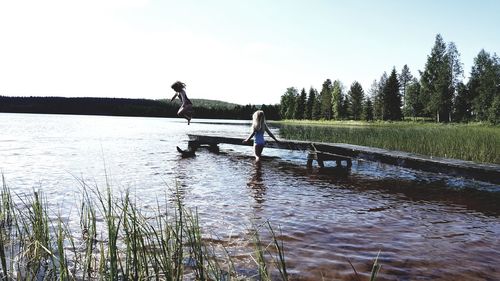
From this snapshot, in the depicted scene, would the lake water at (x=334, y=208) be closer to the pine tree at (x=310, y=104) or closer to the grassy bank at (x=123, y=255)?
the grassy bank at (x=123, y=255)

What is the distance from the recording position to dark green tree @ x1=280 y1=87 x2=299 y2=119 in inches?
4643

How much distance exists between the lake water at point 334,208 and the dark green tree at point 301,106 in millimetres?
96801

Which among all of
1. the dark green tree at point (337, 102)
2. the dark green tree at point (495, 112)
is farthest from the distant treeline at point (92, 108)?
the dark green tree at point (495, 112)

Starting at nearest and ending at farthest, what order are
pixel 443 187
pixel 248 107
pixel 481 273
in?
1. pixel 481 273
2. pixel 443 187
3. pixel 248 107

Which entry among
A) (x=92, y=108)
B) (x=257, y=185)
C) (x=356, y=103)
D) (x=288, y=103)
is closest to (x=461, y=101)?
(x=356, y=103)

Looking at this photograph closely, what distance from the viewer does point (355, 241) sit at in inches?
207

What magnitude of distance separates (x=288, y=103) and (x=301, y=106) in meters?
14.1

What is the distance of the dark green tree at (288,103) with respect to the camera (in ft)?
387

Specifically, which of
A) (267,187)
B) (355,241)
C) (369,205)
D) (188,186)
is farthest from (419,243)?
(188,186)

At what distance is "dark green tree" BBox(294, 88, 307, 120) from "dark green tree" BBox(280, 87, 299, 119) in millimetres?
1477

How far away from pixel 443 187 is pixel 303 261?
7.48 m

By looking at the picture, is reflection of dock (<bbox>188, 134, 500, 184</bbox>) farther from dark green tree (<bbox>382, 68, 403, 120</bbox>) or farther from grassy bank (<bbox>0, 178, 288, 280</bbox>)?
dark green tree (<bbox>382, 68, 403, 120</bbox>)

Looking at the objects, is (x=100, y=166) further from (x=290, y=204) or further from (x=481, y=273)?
(x=481, y=273)

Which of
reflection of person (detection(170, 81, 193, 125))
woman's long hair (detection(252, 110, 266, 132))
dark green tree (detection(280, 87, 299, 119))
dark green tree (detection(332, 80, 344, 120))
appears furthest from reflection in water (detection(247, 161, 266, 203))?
dark green tree (detection(280, 87, 299, 119))
